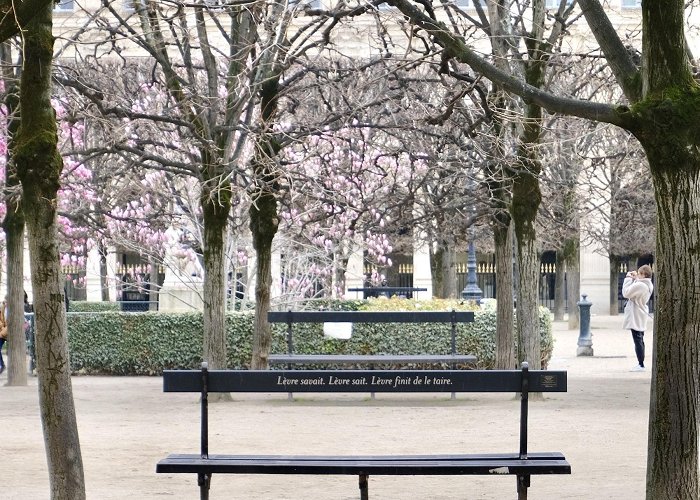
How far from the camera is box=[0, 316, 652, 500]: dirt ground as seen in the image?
9.38 m

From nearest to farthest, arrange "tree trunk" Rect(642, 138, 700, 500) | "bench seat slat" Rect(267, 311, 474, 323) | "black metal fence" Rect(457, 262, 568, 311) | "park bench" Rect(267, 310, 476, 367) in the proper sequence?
1. "tree trunk" Rect(642, 138, 700, 500)
2. "park bench" Rect(267, 310, 476, 367)
3. "bench seat slat" Rect(267, 311, 474, 323)
4. "black metal fence" Rect(457, 262, 568, 311)

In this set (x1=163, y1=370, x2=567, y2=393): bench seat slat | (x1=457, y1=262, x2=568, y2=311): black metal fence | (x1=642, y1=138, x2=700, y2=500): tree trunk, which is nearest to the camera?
(x1=642, y1=138, x2=700, y2=500): tree trunk

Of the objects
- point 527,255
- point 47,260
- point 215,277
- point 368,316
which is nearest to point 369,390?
point 47,260

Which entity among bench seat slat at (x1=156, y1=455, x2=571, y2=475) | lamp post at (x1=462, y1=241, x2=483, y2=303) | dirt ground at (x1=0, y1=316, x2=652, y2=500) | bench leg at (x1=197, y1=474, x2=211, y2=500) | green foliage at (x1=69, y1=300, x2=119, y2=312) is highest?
lamp post at (x1=462, y1=241, x2=483, y2=303)

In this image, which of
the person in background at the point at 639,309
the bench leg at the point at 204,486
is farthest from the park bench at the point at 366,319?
the bench leg at the point at 204,486

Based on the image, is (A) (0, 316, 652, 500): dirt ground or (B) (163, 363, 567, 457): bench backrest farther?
(A) (0, 316, 652, 500): dirt ground

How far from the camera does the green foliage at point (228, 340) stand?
20781 millimetres

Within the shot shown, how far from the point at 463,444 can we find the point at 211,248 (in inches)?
207

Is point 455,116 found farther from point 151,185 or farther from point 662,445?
point 662,445

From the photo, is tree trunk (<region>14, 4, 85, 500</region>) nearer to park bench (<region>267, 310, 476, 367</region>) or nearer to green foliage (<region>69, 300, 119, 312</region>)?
park bench (<region>267, 310, 476, 367</region>)

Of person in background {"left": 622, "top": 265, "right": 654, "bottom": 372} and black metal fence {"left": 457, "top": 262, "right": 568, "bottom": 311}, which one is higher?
black metal fence {"left": 457, "top": 262, "right": 568, "bottom": 311}

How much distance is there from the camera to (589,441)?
39.8ft

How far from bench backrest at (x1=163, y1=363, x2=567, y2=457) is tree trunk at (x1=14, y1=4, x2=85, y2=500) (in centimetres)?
66

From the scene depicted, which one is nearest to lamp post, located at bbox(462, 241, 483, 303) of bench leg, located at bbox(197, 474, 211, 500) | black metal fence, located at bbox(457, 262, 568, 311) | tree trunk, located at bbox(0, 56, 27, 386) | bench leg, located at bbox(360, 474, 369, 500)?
tree trunk, located at bbox(0, 56, 27, 386)
